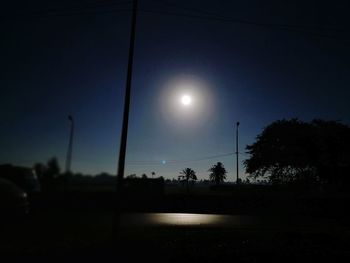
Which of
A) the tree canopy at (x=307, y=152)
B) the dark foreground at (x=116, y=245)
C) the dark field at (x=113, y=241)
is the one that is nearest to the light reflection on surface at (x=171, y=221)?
the dark field at (x=113, y=241)

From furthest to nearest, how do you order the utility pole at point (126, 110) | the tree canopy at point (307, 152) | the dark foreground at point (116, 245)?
the tree canopy at point (307, 152) < the utility pole at point (126, 110) < the dark foreground at point (116, 245)

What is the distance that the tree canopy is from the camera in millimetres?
27297

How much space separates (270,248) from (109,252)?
13.7 ft

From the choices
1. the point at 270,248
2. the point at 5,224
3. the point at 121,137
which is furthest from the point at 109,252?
the point at 270,248

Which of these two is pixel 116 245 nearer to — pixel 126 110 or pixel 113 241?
pixel 113 241

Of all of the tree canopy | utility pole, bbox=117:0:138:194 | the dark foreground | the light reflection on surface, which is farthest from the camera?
the tree canopy

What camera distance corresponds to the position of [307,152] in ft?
91.4

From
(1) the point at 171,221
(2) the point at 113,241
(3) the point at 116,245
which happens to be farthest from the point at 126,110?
(1) the point at 171,221

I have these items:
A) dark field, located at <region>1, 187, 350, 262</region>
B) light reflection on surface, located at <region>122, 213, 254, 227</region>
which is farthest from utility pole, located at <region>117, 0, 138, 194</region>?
light reflection on surface, located at <region>122, 213, 254, 227</region>

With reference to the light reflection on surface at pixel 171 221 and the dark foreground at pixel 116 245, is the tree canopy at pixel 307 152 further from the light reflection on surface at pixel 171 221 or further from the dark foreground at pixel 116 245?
the dark foreground at pixel 116 245

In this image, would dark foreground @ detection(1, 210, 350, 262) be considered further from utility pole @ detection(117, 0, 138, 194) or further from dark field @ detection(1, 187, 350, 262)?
utility pole @ detection(117, 0, 138, 194)

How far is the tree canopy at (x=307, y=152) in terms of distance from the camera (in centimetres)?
2730

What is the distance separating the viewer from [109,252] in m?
6.72

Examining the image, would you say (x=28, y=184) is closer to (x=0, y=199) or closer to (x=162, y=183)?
(x=0, y=199)
